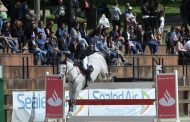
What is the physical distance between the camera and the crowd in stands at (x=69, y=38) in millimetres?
24531

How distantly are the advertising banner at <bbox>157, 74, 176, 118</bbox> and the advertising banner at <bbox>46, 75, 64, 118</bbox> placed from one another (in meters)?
2.72

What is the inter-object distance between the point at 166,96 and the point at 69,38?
359 inches

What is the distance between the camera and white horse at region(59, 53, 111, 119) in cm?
1941

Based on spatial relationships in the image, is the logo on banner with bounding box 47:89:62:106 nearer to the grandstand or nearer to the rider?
the rider

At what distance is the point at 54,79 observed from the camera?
18188 mm

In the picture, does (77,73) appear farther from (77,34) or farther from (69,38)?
(77,34)

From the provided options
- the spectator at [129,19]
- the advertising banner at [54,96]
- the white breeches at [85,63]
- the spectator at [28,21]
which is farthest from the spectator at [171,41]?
the advertising banner at [54,96]

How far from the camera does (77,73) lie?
2019 centimetres

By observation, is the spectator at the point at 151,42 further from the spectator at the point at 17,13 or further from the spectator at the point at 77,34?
the spectator at the point at 17,13

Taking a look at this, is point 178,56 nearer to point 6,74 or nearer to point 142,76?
point 142,76

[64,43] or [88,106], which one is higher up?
[64,43]

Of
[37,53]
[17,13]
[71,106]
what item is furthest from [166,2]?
[71,106]

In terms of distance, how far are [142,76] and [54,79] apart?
23.2 feet

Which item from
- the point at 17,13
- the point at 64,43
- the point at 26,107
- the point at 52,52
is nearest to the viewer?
the point at 26,107
